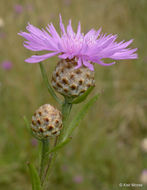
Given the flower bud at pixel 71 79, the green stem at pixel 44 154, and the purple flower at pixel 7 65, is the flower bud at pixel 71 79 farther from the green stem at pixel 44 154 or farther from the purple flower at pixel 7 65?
the purple flower at pixel 7 65

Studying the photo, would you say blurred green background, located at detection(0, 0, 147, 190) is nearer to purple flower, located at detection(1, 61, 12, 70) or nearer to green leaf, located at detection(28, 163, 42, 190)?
purple flower, located at detection(1, 61, 12, 70)

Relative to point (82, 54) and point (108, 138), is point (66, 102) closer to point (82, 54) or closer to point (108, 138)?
point (82, 54)

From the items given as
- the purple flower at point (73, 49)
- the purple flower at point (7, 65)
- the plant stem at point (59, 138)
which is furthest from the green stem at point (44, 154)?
the purple flower at point (7, 65)

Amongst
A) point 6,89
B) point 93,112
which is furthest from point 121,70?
point 6,89

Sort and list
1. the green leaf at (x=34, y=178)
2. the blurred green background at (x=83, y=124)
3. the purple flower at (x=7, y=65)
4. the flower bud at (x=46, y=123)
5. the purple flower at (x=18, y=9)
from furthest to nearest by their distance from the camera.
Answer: the purple flower at (x=18, y=9)
the purple flower at (x=7, y=65)
the blurred green background at (x=83, y=124)
the flower bud at (x=46, y=123)
the green leaf at (x=34, y=178)

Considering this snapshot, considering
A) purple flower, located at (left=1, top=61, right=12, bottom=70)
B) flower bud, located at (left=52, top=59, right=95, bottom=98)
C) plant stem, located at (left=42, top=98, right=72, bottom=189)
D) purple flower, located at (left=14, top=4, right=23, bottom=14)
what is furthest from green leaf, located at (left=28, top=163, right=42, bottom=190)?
purple flower, located at (left=14, top=4, right=23, bottom=14)

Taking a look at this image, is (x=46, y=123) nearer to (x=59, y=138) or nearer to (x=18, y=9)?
(x=59, y=138)
